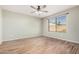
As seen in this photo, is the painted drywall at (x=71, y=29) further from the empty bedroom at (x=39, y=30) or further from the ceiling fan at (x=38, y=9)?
the ceiling fan at (x=38, y=9)

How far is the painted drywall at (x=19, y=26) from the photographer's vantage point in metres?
1.93

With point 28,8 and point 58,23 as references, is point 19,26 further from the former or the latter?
point 58,23

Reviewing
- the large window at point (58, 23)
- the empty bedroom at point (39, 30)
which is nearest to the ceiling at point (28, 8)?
the empty bedroom at point (39, 30)

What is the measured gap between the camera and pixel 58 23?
192 cm

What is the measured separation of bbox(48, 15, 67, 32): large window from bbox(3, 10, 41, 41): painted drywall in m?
0.30

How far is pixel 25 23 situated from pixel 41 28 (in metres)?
0.38

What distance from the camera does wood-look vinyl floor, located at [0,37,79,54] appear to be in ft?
6.11

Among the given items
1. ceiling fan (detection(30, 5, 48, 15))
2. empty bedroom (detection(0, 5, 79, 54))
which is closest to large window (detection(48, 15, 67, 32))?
empty bedroom (detection(0, 5, 79, 54))

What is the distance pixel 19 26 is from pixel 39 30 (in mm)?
460

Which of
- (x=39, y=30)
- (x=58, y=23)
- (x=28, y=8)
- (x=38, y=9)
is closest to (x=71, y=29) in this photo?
(x=58, y=23)

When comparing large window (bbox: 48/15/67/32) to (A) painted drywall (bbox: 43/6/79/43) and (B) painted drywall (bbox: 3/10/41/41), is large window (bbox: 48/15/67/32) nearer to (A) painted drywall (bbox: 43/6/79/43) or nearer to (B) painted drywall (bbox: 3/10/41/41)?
(A) painted drywall (bbox: 43/6/79/43)

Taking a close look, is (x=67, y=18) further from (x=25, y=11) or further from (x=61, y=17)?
(x=25, y=11)

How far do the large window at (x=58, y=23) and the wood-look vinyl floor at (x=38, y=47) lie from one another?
0.24m

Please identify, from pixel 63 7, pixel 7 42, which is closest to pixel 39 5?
pixel 63 7
